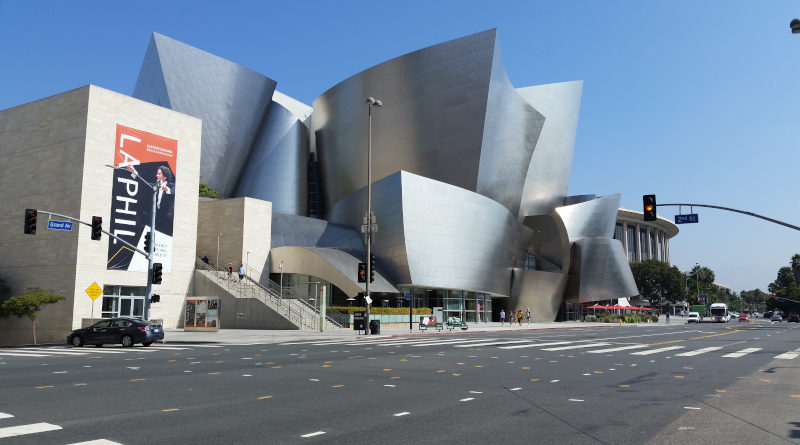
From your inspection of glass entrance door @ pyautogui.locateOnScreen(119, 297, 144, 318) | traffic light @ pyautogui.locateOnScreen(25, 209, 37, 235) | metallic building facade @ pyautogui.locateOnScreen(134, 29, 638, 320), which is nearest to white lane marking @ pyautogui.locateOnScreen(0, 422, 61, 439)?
traffic light @ pyautogui.locateOnScreen(25, 209, 37, 235)

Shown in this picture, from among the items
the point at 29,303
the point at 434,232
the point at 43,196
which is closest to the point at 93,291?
the point at 29,303

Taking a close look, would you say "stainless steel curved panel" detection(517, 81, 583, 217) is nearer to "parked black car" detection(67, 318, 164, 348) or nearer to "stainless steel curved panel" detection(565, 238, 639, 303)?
"stainless steel curved panel" detection(565, 238, 639, 303)

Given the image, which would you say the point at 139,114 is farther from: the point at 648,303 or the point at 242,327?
the point at 648,303

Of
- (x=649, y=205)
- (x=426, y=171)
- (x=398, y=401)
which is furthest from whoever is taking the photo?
(x=426, y=171)

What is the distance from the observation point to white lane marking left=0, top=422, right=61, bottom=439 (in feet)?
23.8

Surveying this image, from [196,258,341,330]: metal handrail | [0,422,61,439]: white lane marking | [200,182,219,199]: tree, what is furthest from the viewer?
[200,182,219,199]: tree

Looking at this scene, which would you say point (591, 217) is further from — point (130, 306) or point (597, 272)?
point (130, 306)

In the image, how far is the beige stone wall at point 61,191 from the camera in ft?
121

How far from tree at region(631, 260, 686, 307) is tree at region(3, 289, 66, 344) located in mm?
101892

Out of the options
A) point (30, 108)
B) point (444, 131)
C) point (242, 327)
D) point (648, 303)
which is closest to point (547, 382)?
point (242, 327)

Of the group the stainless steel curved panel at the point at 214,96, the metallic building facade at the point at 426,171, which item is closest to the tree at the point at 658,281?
the metallic building facade at the point at 426,171

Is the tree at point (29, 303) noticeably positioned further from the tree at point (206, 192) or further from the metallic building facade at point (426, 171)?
the tree at point (206, 192)

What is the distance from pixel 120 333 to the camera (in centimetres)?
2598

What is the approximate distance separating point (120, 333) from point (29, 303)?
1121 centimetres
